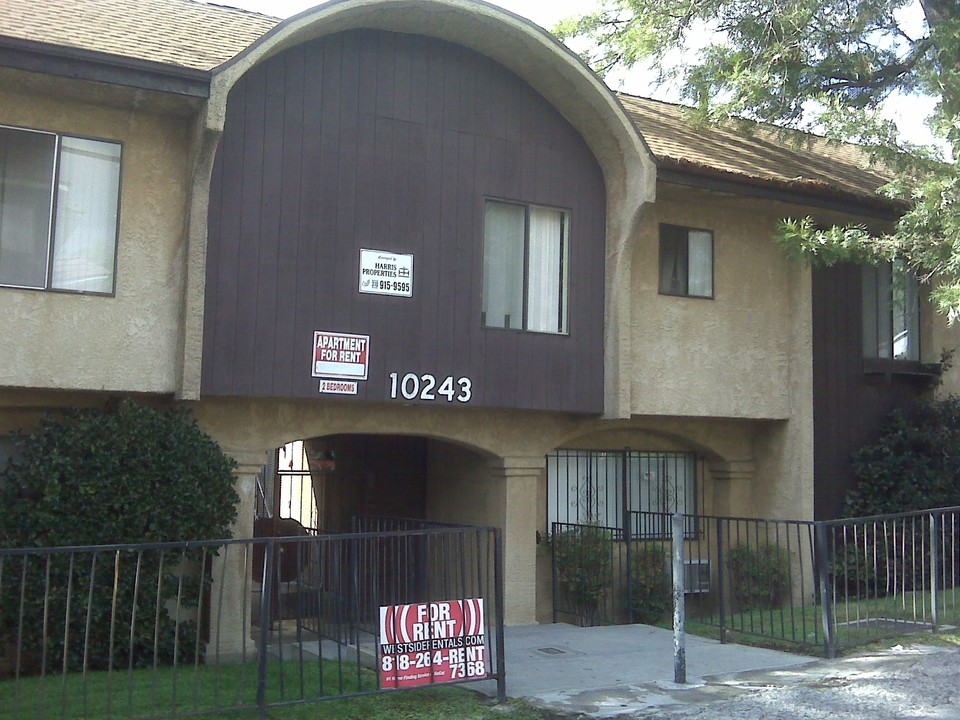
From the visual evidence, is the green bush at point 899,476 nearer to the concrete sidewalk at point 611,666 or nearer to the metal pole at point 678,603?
the concrete sidewalk at point 611,666

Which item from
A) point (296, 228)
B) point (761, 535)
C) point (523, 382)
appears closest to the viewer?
point (296, 228)

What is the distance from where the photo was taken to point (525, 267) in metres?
13.0

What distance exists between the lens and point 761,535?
15430 millimetres

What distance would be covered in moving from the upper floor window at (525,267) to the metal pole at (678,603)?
13.0 feet

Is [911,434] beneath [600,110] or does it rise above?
beneath

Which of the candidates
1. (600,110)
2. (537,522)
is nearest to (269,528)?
(537,522)

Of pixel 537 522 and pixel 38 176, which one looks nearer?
pixel 38 176

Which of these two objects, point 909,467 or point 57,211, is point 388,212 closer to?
point 57,211

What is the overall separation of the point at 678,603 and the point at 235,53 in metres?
7.60

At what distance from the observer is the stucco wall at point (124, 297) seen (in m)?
10.3

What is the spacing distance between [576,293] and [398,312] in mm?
2457

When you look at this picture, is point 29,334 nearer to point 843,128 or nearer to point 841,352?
point 843,128

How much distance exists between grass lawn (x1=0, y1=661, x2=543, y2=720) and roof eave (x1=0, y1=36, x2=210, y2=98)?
543 centimetres

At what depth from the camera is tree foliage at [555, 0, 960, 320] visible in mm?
13203
